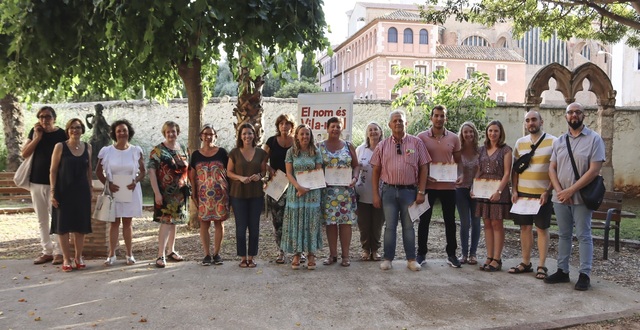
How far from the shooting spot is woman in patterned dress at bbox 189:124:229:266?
6.99m

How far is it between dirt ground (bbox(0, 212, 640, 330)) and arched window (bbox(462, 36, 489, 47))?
5533 cm

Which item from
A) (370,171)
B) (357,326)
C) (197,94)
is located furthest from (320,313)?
(197,94)

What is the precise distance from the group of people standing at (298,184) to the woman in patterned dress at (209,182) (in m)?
0.01

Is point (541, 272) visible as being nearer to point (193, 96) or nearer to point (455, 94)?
point (193, 96)

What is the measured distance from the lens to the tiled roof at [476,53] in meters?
56.4

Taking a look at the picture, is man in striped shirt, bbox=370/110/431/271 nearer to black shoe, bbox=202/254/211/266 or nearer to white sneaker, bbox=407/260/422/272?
white sneaker, bbox=407/260/422/272

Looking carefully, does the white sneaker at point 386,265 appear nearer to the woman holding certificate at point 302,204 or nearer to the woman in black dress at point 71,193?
the woman holding certificate at point 302,204

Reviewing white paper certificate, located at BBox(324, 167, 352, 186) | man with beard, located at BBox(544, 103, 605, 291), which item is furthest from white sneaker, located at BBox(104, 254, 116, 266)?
man with beard, located at BBox(544, 103, 605, 291)

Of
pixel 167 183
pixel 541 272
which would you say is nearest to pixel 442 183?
pixel 541 272

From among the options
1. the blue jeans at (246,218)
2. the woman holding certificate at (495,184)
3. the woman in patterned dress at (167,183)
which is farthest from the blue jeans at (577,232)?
the woman in patterned dress at (167,183)

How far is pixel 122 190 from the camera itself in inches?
277

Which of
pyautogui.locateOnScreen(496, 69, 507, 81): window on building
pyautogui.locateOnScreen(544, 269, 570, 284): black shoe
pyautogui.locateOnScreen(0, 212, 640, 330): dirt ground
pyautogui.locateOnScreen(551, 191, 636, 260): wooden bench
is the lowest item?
pyautogui.locateOnScreen(0, 212, 640, 330): dirt ground

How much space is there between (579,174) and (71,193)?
5.45m

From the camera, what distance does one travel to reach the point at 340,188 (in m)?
7.05
